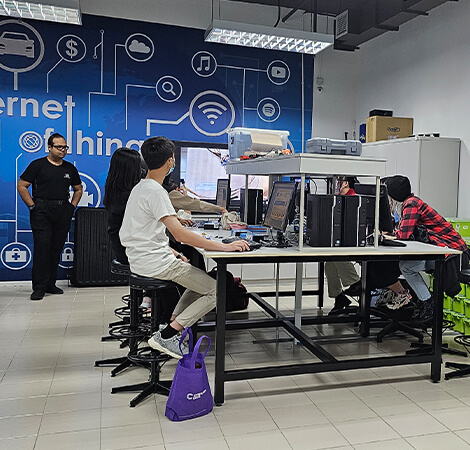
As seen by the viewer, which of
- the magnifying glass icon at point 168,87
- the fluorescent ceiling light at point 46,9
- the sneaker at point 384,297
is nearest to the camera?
the sneaker at point 384,297

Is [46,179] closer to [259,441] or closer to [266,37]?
[266,37]

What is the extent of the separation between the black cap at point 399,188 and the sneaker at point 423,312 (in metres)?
0.90

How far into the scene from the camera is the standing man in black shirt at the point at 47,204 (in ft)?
17.8

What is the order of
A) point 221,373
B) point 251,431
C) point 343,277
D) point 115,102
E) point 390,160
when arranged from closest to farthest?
point 251,431
point 221,373
point 343,277
point 390,160
point 115,102

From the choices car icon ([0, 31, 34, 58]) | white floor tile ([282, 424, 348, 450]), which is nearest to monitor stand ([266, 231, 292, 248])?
white floor tile ([282, 424, 348, 450])

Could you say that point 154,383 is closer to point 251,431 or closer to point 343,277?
point 251,431

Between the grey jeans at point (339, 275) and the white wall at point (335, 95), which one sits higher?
the white wall at point (335, 95)

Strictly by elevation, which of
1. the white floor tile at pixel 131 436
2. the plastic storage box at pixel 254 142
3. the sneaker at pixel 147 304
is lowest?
the white floor tile at pixel 131 436

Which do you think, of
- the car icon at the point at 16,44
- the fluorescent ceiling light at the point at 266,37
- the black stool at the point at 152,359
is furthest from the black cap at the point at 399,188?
Answer: the car icon at the point at 16,44

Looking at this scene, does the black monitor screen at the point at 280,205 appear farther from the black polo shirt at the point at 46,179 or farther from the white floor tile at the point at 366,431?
the black polo shirt at the point at 46,179

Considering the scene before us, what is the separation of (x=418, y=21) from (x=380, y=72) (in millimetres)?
868

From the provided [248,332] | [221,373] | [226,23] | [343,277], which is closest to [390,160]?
[343,277]

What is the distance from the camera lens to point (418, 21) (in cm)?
589

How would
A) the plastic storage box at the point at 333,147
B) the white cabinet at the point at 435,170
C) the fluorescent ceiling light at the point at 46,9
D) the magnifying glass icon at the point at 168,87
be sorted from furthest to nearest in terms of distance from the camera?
the magnifying glass icon at the point at 168,87 < the white cabinet at the point at 435,170 < the fluorescent ceiling light at the point at 46,9 < the plastic storage box at the point at 333,147
